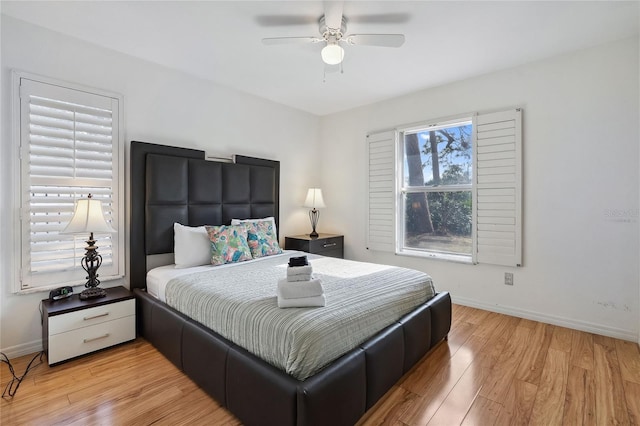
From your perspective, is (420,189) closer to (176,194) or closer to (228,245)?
(228,245)

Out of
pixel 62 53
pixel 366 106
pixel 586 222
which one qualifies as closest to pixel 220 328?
pixel 62 53

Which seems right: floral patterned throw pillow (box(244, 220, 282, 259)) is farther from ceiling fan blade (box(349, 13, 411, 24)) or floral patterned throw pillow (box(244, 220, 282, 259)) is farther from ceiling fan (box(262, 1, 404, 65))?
ceiling fan blade (box(349, 13, 411, 24))

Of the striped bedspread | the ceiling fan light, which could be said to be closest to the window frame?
the striped bedspread

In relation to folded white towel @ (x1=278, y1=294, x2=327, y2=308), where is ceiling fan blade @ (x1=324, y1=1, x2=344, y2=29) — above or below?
above

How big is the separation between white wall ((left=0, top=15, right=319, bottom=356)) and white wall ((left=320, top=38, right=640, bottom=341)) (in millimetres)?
2180

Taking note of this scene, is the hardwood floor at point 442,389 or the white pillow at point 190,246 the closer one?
the hardwood floor at point 442,389

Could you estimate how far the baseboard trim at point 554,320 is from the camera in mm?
2572

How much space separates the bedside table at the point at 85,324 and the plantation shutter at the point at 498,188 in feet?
11.3

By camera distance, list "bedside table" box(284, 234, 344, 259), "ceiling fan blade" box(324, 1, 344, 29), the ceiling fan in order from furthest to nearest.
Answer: "bedside table" box(284, 234, 344, 259)
the ceiling fan
"ceiling fan blade" box(324, 1, 344, 29)

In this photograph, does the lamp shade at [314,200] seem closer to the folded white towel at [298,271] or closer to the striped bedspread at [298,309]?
the striped bedspread at [298,309]

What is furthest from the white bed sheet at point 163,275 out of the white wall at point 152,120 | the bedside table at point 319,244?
the bedside table at point 319,244

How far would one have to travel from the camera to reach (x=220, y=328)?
1.81 meters

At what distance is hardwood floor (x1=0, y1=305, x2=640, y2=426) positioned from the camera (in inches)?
64.8

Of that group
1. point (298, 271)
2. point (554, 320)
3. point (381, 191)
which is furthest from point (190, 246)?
point (554, 320)
